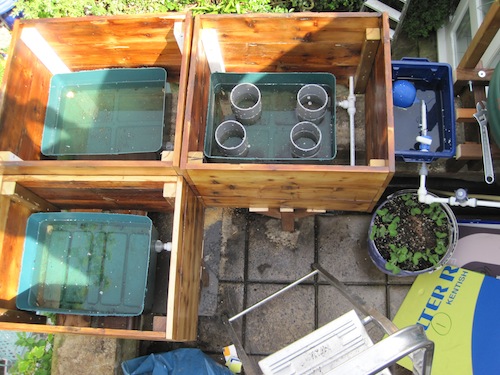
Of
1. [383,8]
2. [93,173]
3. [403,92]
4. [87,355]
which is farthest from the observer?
[383,8]

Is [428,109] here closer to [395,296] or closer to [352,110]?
[352,110]

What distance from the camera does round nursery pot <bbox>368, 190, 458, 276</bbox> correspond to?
2955 millimetres

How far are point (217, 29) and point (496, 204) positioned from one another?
78.3 inches

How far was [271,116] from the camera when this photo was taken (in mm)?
2959

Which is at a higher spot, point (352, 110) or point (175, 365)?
point (352, 110)

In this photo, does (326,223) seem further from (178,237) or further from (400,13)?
(400,13)

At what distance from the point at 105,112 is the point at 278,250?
1.61 metres

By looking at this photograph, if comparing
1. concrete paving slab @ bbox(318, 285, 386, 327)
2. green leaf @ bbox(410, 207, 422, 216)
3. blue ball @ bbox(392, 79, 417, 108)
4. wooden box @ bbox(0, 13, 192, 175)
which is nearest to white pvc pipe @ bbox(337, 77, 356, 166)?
blue ball @ bbox(392, 79, 417, 108)

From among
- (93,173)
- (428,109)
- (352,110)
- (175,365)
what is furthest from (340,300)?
(93,173)

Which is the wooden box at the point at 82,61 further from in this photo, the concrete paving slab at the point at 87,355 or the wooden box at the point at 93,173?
the concrete paving slab at the point at 87,355

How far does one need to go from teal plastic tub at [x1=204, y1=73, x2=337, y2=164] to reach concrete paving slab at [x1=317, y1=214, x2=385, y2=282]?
0.72m

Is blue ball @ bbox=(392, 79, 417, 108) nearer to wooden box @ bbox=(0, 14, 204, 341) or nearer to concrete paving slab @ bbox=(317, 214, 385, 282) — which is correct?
concrete paving slab @ bbox=(317, 214, 385, 282)

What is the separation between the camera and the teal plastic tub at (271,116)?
2.85 m

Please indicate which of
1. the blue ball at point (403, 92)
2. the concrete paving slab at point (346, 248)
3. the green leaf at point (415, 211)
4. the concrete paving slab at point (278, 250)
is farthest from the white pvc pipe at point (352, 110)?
the concrete paving slab at point (278, 250)
